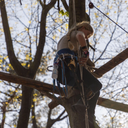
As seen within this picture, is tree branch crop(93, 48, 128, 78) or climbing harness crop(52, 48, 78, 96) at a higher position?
tree branch crop(93, 48, 128, 78)

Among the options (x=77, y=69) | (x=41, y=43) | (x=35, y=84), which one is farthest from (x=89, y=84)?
(x=41, y=43)

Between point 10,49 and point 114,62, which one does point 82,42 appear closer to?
point 114,62

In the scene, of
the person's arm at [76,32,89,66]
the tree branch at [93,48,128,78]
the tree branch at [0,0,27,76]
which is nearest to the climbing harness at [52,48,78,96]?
the person's arm at [76,32,89,66]

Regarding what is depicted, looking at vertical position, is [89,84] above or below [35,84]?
below

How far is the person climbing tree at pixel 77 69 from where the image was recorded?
2.58m

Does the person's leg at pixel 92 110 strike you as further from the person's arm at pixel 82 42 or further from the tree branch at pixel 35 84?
the tree branch at pixel 35 84

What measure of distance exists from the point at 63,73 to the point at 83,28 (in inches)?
27.2

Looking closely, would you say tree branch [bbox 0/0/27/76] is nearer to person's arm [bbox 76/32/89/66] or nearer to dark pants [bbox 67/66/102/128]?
dark pants [bbox 67/66/102/128]

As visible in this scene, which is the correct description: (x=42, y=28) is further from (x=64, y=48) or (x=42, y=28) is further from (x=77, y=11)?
(x=64, y=48)

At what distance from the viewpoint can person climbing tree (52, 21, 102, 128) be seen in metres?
2.58

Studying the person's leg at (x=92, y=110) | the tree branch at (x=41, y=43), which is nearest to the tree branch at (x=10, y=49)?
the tree branch at (x=41, y=43)

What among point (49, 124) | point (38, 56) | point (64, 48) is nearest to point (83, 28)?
point (64, 48)

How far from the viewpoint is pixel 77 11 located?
3.80 m

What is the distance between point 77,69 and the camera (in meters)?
2.71
